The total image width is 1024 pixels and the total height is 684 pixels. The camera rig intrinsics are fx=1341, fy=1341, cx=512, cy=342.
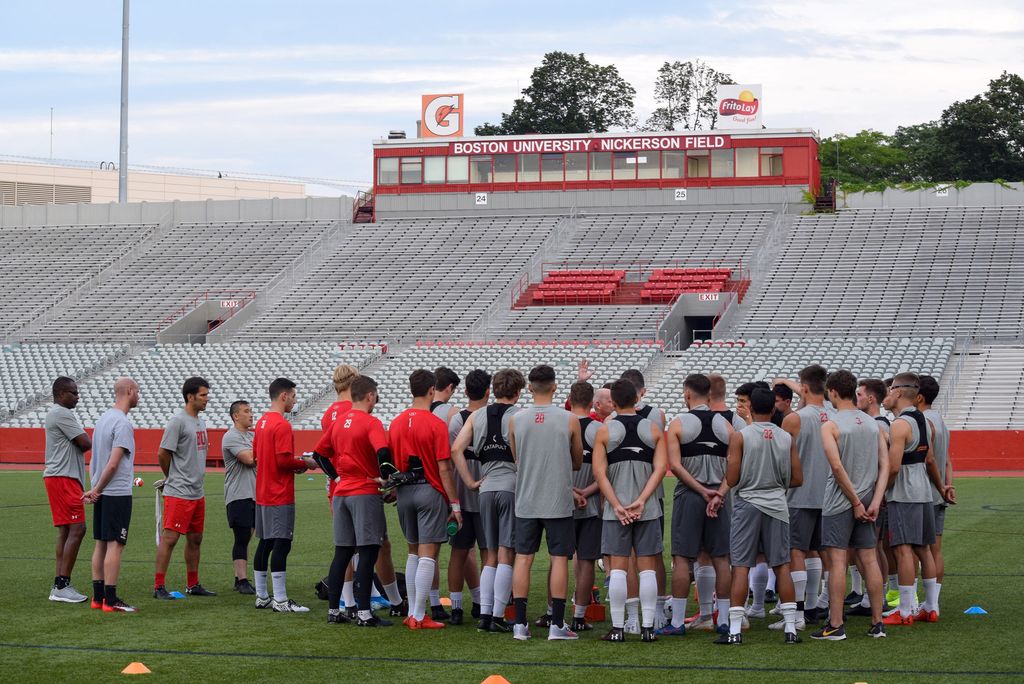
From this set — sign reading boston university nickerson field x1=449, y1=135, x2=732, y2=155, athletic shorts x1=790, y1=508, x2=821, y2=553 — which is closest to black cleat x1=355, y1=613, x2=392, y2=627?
athletic shorts x1=790, y1=508, x2=821, y2=553

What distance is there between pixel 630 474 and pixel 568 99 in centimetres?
6955

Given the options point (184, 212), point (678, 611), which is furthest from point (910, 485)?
point (184, 212)

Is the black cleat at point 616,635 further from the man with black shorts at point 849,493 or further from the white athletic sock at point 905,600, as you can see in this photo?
the white athletic sock at point 905,600

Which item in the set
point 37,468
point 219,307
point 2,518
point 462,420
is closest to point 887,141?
point 219,307

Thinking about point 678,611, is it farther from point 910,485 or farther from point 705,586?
point 910,485

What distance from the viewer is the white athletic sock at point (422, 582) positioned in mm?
10281

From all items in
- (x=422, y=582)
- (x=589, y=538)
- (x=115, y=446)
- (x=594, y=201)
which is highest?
(x=594, y=201)

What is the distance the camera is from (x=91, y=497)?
1109 cm

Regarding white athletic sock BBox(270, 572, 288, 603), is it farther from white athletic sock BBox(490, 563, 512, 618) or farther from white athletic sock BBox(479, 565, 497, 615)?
white athletic sock BBox(490, 563, 512, 618)

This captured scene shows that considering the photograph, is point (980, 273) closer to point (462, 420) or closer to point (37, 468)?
point (37, 468)

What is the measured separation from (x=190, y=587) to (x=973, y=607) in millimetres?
6772

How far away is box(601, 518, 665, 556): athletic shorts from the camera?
983 centimetres

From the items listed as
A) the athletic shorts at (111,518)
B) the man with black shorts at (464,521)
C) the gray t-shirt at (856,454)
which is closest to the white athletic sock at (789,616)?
the gray t-shirt at (856,454)

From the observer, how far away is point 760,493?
9805mm
